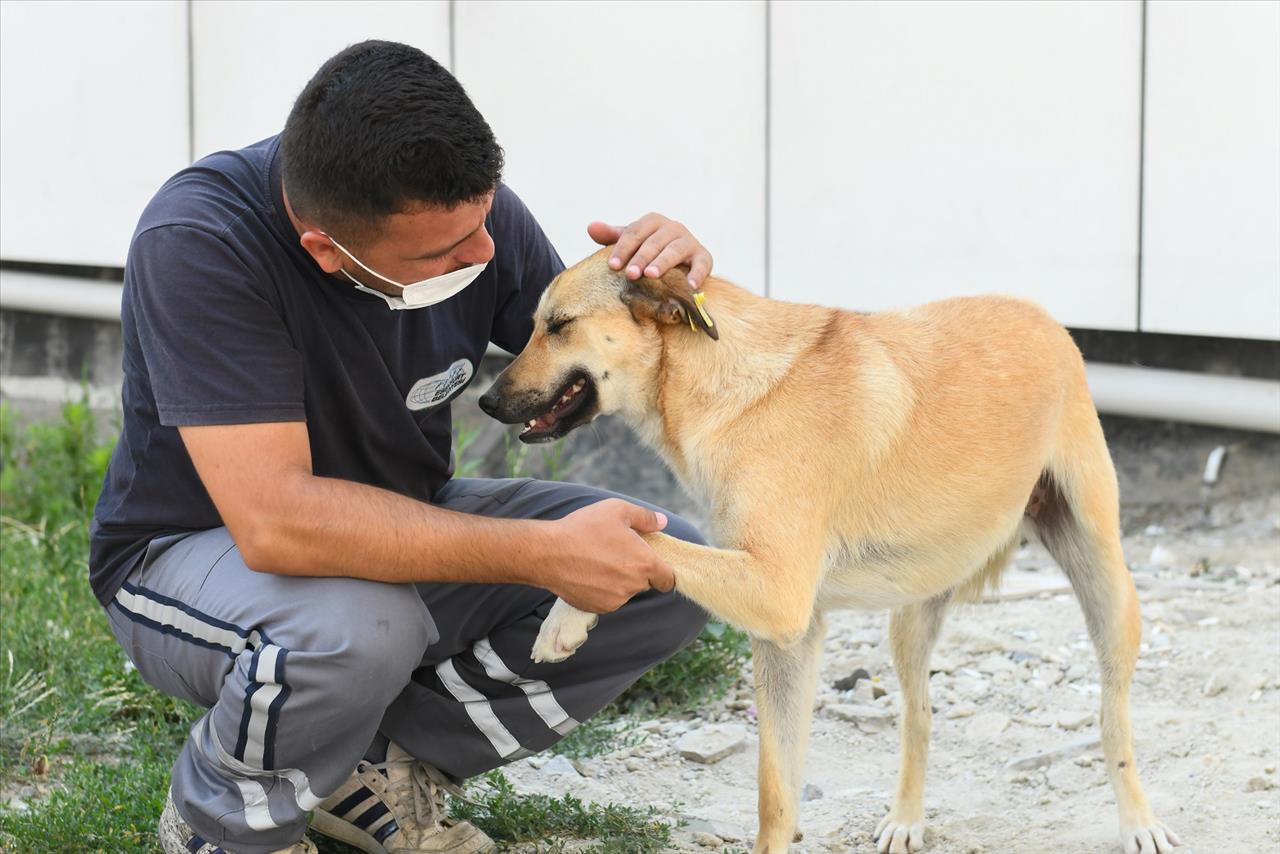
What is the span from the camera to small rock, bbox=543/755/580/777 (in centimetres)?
364

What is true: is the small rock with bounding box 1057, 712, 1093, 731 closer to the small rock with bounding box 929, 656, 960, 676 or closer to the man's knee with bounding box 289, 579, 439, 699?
the small rock with bounding box 929, 656, 960, 676

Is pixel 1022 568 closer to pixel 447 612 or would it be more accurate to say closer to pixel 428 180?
pixel 447 612

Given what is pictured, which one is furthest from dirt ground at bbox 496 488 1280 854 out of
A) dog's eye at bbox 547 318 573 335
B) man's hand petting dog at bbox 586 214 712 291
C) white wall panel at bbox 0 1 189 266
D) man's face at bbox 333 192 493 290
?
white wall panel at bbox 0 1 189 266

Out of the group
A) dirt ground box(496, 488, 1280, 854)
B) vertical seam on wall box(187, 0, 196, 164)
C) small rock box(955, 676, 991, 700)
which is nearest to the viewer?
dirt ground box(496, 488, 1280, 854)

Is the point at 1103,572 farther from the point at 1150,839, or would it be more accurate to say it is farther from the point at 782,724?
the point at 782,724

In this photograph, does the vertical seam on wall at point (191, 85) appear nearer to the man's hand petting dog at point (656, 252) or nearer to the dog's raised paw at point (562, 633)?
the man's hand petting dog at point (656, 252)

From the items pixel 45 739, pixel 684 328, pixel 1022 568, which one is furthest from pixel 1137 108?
pixel 45 739

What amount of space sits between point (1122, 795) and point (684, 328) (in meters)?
1.58

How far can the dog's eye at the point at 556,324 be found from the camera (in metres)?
3.18

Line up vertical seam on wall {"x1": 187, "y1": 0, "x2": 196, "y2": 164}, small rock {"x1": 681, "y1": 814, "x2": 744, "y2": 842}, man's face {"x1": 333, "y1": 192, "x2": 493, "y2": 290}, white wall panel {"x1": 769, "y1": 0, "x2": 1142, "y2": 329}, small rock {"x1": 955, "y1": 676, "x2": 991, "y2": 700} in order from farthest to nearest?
vertical seam on wall {"x1": 187, "y1": 0, "x2": 196, "y2": 164}, white wall panel {"x1": 769, "y1": 0, "x2": 1142, "y2": 329}, small rock {"x1": 955, "y1": 676, "x2": 991, "y2": 700}, small rock {"x1": 681, "y1": 814, "x2": 744, "y2": 842}, man's face {"x1": 333, "y1": 192, "x2": 493, "y2": 290}

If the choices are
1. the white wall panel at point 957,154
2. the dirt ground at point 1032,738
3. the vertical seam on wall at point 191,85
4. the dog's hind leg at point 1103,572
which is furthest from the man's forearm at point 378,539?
the vertical seam on wall at point 191,85

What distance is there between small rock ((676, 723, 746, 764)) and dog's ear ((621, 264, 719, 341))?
1314mm

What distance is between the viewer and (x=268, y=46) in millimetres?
5977

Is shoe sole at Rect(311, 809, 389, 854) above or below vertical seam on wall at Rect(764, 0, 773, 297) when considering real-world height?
below
